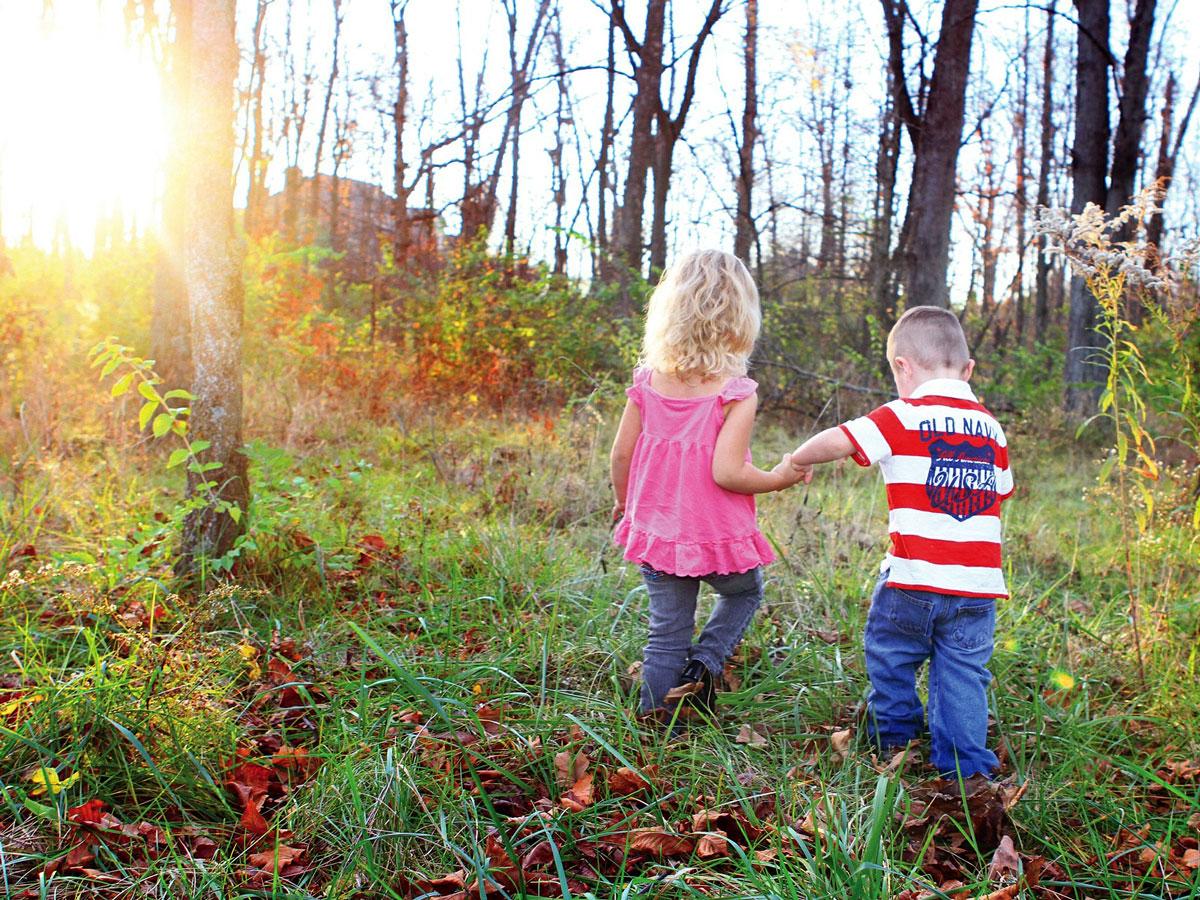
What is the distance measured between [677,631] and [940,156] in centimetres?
632

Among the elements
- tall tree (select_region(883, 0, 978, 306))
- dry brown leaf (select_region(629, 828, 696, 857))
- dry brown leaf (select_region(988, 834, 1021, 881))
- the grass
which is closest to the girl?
the grass

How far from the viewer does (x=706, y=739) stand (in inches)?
109

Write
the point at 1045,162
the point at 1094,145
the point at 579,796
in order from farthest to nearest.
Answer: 1. the point at 1045,162
2. the point at 1094,145
3. the point at 579,796

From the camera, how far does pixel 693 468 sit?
2.94 m

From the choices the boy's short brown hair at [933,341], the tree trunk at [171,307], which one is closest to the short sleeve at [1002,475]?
the boy's short brown hair at [933,341]

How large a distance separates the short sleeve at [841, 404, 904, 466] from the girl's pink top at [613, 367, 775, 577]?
0.39 m

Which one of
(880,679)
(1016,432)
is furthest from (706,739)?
(1016,432)

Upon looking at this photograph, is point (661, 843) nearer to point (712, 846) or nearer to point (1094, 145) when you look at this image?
point (712, 846)

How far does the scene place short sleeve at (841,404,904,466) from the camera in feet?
8.75

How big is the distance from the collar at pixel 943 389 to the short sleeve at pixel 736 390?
0.49 m

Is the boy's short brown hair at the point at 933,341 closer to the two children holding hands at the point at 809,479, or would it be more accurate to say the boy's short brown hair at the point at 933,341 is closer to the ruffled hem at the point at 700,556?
the two children holding hands at the point at 809,479

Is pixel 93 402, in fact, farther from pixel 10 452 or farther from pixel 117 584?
pixel 117 584

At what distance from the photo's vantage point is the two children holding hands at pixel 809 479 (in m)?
2.66

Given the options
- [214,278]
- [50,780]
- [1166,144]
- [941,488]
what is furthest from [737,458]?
[1166,144]
